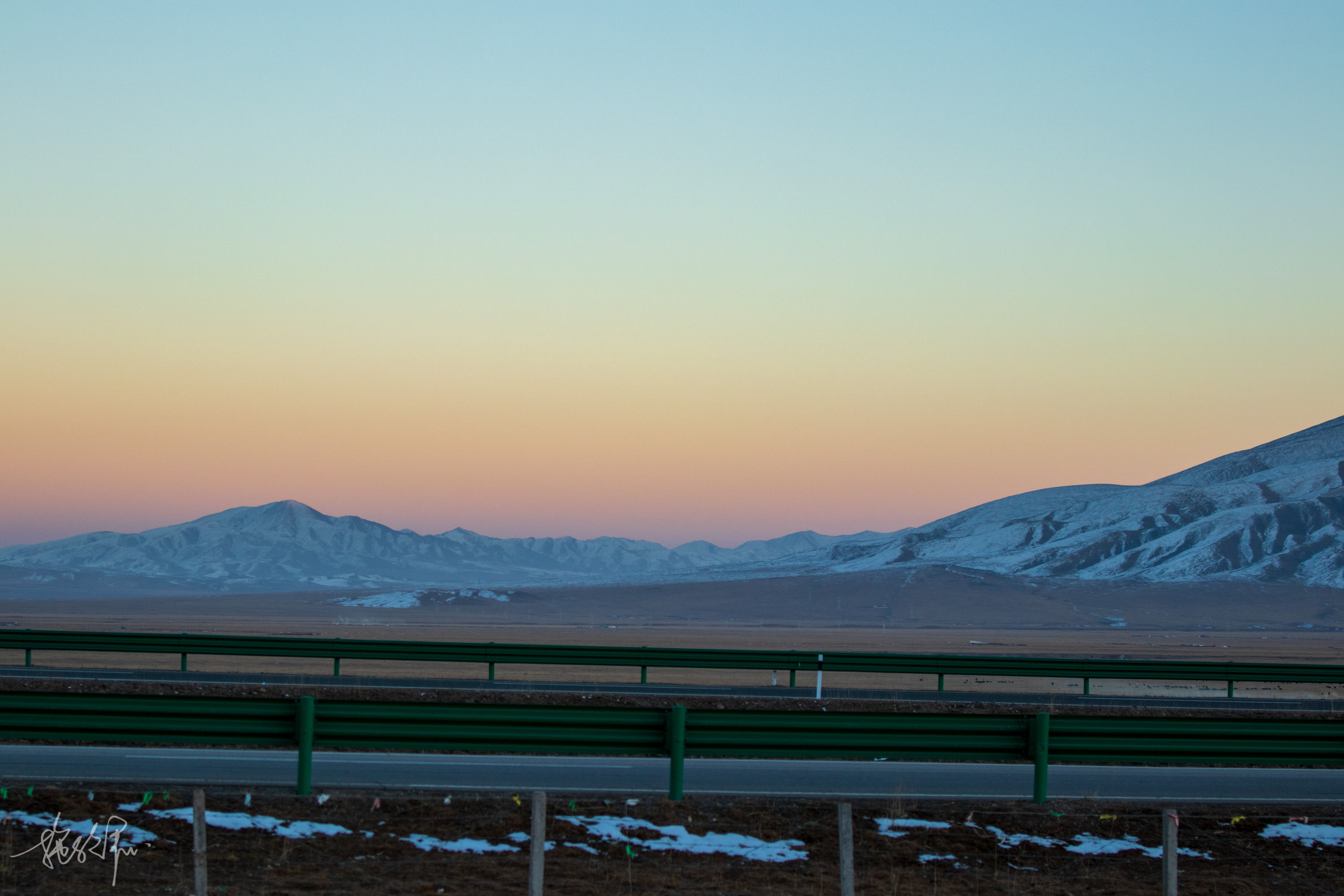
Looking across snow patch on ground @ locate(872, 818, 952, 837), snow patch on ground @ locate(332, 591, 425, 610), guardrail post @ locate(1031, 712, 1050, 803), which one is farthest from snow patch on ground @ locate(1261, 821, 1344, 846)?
snow patch on ground @ locate(332, 591, 425, 610)

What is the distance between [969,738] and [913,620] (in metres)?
120

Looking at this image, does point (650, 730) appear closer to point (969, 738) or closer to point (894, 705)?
point (969, 738)

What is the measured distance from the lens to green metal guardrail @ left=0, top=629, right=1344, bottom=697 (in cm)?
2489

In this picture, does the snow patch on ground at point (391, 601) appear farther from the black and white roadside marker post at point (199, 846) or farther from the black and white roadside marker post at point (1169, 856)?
the black and white roadside marker post at point (1169, 856)

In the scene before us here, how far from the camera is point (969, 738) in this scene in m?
11.4

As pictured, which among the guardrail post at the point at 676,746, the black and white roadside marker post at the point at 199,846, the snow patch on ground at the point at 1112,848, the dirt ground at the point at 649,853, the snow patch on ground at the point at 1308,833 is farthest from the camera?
the snow patch on ground at the point at 1308,833

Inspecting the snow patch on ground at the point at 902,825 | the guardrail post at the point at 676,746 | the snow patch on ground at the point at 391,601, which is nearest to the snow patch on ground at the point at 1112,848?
the snow patch on ground at the point at 902,825

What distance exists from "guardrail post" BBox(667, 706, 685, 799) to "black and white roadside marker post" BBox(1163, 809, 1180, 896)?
4091 mm

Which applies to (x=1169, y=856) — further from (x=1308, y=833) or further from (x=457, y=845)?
(x=457, y=845)

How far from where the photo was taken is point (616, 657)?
84.3 feet

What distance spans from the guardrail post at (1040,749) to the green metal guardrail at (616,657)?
42.2 ft

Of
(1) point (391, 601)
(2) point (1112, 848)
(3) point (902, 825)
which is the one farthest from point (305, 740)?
(1) point (391, 601)

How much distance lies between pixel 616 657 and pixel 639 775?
40.9ft

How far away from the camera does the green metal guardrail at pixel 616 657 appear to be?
81.7ft
